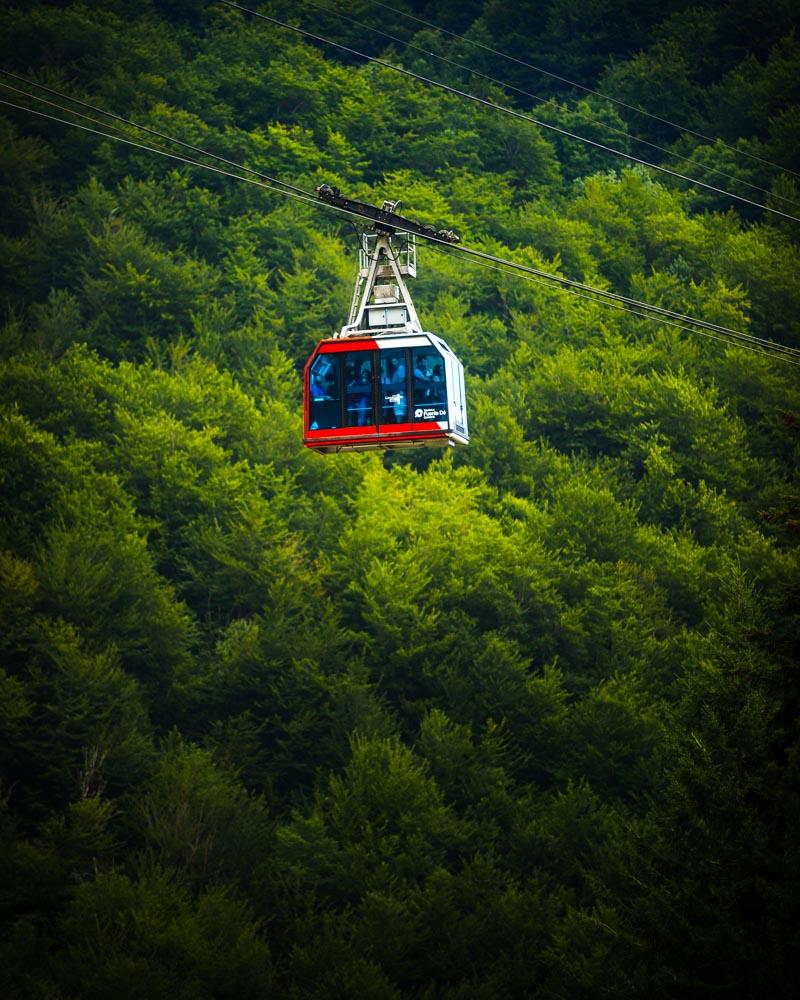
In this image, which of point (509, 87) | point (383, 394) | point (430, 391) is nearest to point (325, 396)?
point (383, 394)

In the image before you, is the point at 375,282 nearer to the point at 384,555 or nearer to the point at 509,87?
the point at 384,555

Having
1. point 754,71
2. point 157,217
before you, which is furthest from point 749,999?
point 754,71

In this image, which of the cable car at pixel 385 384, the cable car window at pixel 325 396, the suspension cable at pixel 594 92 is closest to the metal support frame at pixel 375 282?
the cable car at pixel 385 384

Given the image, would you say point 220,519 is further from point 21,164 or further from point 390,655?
point 21,164

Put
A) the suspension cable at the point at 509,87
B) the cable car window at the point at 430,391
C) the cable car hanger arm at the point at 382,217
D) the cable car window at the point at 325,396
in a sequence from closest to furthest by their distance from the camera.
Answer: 1. the cable car hanger arm at the point at 382,217
2. the cable car window at the point at 430,391
3. the cable car window at the point at 325,396
4. the suspension cable at the point at 509,87

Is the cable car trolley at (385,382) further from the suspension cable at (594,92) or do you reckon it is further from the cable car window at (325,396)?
the suspension cable at (594,92)

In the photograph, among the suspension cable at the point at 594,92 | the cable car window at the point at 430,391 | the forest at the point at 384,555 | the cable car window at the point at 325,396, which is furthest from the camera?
the suspension cable at the point at 594,92
